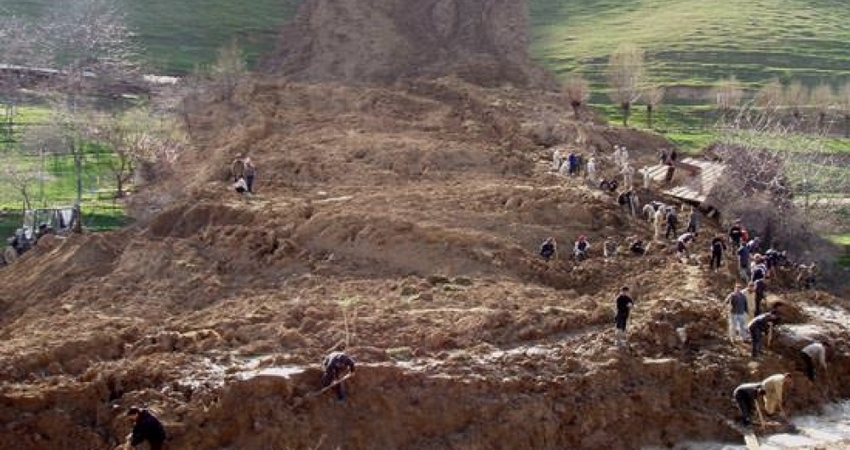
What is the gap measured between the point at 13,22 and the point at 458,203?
35.9 metres

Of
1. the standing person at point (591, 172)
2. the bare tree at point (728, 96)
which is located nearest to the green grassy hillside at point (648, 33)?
the bare tree at point (728, 96)

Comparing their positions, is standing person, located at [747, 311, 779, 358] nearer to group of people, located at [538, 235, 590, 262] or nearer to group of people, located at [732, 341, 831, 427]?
group of people, located at [732, 341, 831, 427]

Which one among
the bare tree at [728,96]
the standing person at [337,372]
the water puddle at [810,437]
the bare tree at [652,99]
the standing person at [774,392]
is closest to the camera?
the standing person at [337,372]

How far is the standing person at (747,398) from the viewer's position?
67.3 ft

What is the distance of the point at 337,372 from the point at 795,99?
43.9 m

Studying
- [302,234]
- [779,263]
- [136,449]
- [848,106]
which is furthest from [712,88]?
[136,449]

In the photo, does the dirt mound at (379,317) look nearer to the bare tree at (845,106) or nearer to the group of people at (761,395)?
the group of people at (761,395)

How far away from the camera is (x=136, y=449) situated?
17.5 metres

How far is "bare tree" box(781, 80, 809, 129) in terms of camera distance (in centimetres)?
5650

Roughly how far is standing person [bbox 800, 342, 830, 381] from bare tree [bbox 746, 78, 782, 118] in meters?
32.3

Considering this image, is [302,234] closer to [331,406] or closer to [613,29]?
[331,406]

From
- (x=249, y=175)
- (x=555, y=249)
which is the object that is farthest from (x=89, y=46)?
(x=555, y=249)

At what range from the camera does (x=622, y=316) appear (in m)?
21.6

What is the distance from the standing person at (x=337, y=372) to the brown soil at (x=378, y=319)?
0.21 metres
